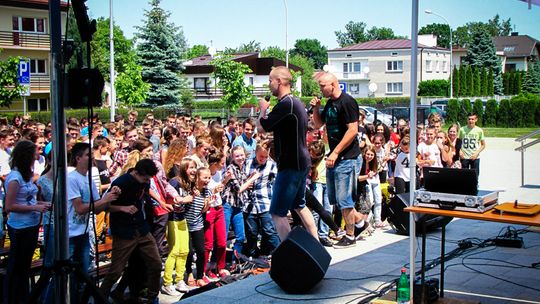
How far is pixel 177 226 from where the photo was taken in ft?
25.6

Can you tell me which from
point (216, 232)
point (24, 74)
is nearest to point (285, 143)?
point (216, 232)

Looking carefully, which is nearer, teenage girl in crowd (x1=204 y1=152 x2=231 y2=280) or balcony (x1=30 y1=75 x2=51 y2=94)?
teenage girl in crowd (x1=204 y1=152 x2=231 y2=280)

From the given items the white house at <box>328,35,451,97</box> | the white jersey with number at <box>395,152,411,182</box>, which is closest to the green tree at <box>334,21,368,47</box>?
the white house at <box>328,35,451,97</box>

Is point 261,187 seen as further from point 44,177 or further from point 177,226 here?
point 44,177

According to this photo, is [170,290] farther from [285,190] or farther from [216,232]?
[285,190]

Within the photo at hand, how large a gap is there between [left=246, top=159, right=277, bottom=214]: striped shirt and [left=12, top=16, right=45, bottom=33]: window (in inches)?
1779

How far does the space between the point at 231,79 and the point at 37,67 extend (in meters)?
21.6

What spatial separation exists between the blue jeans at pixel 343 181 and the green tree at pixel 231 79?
1144 inches

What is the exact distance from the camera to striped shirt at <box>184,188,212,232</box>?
7836 mm

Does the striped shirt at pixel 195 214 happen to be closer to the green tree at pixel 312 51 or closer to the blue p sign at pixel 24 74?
the blue p sign at pixel 24 74

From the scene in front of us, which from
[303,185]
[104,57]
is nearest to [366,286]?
[303,185]

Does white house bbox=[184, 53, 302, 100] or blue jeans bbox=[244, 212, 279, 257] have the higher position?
white house bbox=[184, 53, 302, 100]

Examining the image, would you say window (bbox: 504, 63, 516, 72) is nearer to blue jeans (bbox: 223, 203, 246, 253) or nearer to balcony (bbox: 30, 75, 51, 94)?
blue jeans (bbox: 223, 203, 246, 253)

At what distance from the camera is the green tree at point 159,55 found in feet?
147
